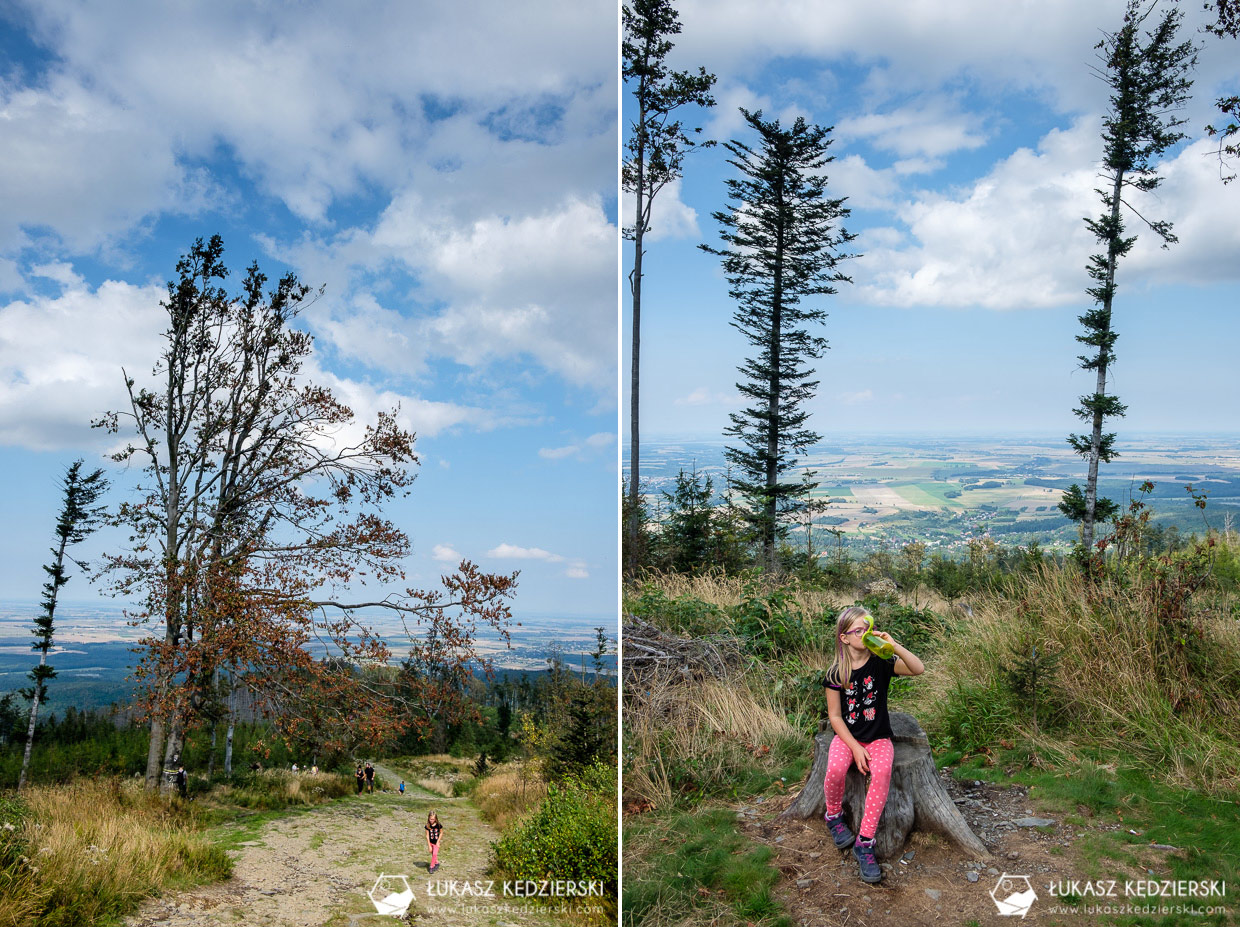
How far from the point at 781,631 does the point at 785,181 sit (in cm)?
598

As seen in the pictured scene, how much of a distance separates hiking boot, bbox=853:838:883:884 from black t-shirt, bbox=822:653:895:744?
1.23 ft

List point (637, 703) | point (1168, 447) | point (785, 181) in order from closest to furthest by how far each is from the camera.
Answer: point (637, 703) < point (1168, 447) < point (785, 181)

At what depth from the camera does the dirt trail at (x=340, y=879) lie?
3.67 metres

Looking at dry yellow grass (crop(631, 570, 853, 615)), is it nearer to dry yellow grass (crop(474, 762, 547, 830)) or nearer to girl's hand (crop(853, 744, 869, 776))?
dry yellow grass (crop(474, 762, 547, 830))

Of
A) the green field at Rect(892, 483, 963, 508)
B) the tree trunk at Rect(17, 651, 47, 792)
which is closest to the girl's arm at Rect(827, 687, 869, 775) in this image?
the green field at Rect(892, 483, 963, 508)

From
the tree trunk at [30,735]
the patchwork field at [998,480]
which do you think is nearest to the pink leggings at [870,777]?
the patchwork field at [998,480]

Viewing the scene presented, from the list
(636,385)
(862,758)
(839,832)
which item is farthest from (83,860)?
(636,385)

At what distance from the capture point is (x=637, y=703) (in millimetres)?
4742

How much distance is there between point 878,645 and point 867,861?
815mm

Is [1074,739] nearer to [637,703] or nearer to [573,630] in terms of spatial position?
[637,703]

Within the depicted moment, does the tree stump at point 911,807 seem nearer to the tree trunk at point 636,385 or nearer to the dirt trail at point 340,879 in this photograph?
the dirt trail at point 340,879

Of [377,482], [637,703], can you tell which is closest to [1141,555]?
[637,703]

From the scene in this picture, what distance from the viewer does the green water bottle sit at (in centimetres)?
288

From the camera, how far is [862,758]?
288 centimetres
